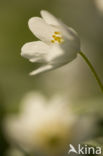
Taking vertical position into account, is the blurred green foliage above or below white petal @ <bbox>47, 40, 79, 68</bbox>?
below

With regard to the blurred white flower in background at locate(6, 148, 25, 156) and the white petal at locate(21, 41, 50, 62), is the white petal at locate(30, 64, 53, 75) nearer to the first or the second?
the white petal at locate(21, 41, 50, 62)

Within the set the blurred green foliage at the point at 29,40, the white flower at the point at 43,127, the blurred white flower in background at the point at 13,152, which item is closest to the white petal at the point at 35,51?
the blurred white flower in background at the point at 13,152

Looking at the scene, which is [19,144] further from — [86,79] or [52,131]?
[86,79]

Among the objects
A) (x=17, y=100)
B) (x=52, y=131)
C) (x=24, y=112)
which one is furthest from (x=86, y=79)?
(x=52, y=131)

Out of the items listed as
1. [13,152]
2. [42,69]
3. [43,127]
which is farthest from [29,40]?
[42,69]

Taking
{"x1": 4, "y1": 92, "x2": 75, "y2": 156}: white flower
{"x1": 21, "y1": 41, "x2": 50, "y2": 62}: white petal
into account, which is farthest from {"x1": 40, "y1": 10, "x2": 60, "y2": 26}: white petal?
{"x1": 4, "y1": 92, "x2": 75, "y2": 156}: white flower

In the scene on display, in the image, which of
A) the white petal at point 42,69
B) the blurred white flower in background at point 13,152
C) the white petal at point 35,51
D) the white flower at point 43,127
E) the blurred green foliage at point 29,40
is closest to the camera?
the white petal at point 42,69

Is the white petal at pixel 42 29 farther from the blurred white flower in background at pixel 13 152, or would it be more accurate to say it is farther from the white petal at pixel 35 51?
the blurred white flower in background at pixel 13 152
